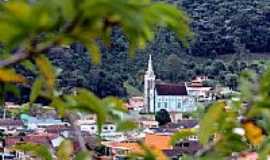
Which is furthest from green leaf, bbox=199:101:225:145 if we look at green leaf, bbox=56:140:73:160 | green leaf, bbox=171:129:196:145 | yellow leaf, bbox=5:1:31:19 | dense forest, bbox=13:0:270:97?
dense forest, bbox=13:0:270:97

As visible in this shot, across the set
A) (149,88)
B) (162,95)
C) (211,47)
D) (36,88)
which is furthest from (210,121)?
(211,47)

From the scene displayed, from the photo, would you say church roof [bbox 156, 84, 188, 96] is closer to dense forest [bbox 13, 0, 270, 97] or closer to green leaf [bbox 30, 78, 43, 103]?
A: dense forest [bbox 13, 0, 270, 97]

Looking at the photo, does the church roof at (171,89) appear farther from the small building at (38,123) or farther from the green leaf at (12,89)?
the green leaf at (12,89)

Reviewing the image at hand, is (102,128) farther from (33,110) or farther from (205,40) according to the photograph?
(205,40)

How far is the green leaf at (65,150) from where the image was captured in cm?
104

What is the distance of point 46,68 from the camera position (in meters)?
0.80

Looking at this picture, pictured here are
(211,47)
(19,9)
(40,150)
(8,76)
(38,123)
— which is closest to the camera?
(19,9)

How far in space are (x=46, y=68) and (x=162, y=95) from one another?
26.4 metres

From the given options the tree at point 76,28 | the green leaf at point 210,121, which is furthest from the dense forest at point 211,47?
the tree at point 76,28

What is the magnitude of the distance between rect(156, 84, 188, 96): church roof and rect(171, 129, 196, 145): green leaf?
2588 centimetres

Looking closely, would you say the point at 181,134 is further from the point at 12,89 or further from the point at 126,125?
the point at 12,89

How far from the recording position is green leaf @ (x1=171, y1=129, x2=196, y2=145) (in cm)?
99

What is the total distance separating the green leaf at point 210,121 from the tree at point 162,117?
22.6 meters

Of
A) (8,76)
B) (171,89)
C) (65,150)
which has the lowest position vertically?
(171,89)
